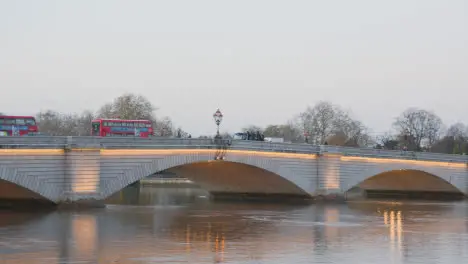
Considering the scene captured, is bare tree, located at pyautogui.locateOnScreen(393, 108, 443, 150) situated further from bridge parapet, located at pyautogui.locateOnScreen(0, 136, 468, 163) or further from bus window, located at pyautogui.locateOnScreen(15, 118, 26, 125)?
bus window, located at pyautogui.locateOnScreen(15, 118, 26, 125)

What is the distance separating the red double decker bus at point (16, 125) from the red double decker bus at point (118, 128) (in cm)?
586

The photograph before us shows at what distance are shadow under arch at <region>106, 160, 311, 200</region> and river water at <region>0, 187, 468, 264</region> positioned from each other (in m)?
11.7

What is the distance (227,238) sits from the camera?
25.6m

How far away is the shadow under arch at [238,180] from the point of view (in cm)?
5084

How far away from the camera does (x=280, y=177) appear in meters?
50.7

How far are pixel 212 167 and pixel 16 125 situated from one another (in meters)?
12.9

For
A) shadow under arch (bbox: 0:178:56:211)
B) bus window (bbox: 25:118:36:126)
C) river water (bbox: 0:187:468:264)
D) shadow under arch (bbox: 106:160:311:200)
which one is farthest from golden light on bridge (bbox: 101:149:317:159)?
bus window (bbox: 25:118:36:126)

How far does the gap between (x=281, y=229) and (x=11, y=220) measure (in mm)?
11021

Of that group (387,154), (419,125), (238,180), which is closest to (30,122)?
(238,180)

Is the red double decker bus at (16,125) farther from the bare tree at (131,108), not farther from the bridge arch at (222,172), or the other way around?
the bare tree at (131,108)

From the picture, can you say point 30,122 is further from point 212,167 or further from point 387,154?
point 387,154

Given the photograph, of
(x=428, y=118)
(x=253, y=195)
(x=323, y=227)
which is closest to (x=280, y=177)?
(x=253, y=195)

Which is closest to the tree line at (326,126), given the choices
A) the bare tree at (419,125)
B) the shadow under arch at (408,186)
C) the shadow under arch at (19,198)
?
the bare tree at (419,125)

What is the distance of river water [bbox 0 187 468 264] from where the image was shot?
20.5 meters
